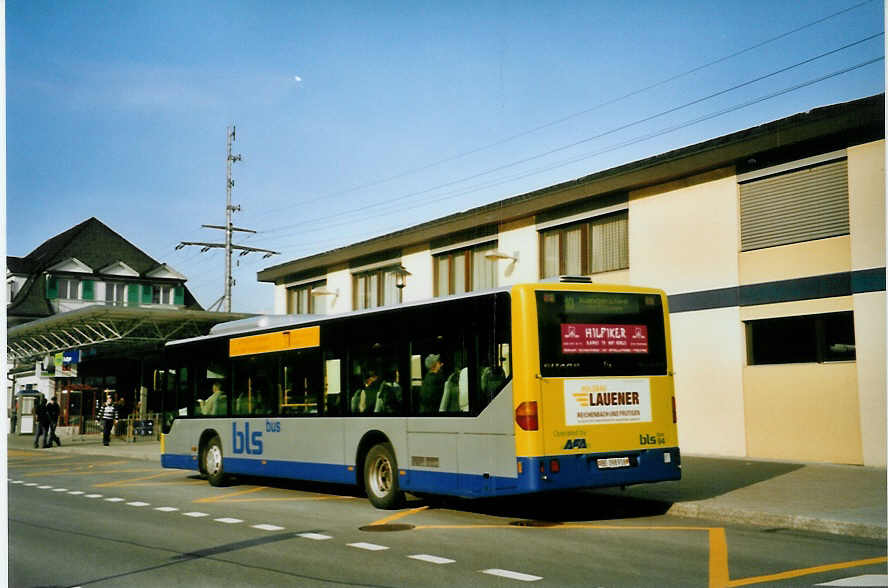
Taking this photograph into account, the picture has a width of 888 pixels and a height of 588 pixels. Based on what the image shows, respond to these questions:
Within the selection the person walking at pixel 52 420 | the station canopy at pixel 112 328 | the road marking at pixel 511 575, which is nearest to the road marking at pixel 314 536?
the road marking at pixel 511 575

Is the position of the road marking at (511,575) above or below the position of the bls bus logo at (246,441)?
below

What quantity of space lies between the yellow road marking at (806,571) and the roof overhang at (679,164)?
970 centimetres

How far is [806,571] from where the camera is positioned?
25.5 feet

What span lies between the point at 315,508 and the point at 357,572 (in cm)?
534

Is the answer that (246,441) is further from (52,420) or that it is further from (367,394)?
(52,420)

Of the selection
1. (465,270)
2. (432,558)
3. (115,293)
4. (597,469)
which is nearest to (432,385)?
(597,469)

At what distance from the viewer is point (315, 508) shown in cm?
1319

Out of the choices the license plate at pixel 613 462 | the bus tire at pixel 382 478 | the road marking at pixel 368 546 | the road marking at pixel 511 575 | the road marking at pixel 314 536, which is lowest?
the road marking at pixel 314 536

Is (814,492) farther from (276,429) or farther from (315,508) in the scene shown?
(276,429)

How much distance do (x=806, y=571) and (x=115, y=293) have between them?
4703 centimetres

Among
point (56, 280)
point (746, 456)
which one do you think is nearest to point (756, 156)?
point (746, 456)

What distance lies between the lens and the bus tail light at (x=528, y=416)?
34.6 ft

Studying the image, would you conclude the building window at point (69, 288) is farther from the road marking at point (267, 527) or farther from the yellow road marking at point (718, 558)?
the yellow road marking at point (718, 558)

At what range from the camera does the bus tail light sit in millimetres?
10555
